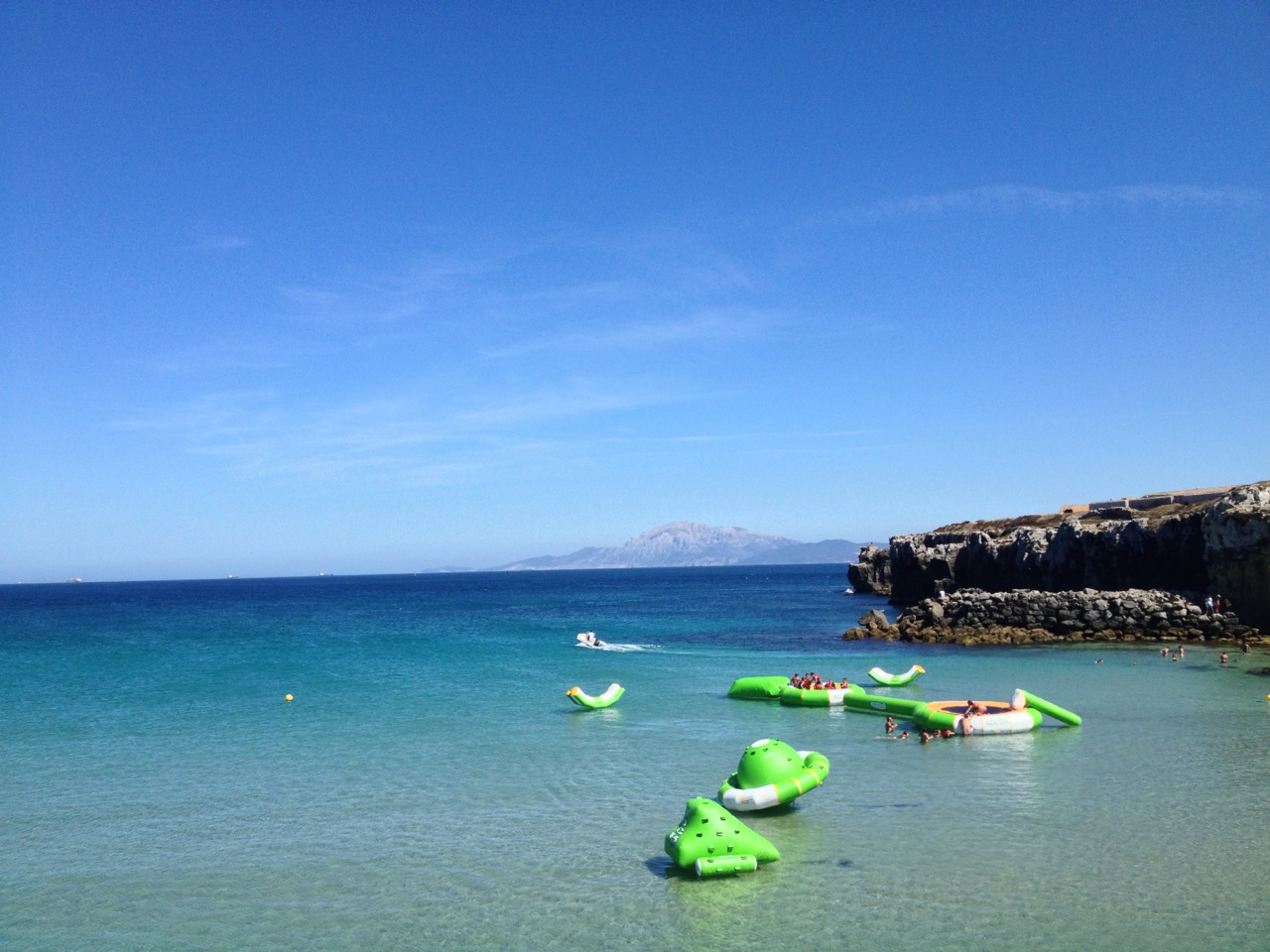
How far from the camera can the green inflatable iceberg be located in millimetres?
13297

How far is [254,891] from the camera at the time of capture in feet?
44.6

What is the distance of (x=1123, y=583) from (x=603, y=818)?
44.1m

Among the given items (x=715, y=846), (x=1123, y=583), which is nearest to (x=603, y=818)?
(x=715, y=846)

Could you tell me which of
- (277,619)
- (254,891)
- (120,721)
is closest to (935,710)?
(254,891)

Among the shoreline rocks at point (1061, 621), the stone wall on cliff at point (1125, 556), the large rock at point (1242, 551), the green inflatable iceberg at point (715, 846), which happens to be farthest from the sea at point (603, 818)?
the stone wall on cliff at point (1125, 556)

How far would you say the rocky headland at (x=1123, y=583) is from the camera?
4200cm

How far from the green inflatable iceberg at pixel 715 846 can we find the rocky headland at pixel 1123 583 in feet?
115

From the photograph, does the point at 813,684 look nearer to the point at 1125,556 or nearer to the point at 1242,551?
the point at 1242,551

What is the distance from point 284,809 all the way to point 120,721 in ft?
43.4

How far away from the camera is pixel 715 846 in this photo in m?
13.4

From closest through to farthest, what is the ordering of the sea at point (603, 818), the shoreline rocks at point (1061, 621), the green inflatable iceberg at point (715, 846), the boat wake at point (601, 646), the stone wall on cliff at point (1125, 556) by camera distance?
1. the sea at point (603, 818)
2. the green inflatable iceberg at point (715, 846)
3. the stone wall on cliff at point (1125, 556)
4. the shoreline rocks at point (1061, 621)
5. the boat wake at point (601, 646)

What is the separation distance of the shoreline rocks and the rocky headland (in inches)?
2.0

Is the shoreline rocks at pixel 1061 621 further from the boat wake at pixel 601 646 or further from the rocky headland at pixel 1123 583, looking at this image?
the boat wake at pixel 601 646

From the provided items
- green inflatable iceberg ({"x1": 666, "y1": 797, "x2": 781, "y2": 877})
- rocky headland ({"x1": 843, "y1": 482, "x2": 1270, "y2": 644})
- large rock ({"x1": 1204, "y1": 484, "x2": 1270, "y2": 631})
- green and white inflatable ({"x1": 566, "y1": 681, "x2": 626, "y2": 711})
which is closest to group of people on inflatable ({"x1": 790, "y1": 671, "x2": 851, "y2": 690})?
green and white inflatable ({"x1": 566, "y1": 681, "x2": 626, "y2": 711})
